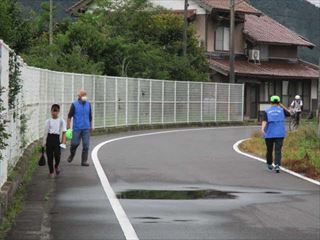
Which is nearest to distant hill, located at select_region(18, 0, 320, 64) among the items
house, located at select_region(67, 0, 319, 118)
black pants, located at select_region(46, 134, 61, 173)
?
house, located at select_region(67, 0, 319, 118)

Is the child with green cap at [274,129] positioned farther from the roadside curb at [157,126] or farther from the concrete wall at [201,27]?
the concrete wall at [201,27]

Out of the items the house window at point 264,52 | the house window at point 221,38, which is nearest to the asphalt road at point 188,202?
the house window at point 221,38

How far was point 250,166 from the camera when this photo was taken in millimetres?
Result: 18391

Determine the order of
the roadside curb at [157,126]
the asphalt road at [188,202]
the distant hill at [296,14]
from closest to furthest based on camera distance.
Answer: the asphalt road at [188,202] < the roadside curb at [157,126] < the distant hill at [296,14]

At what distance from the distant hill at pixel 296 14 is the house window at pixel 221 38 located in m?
31.4

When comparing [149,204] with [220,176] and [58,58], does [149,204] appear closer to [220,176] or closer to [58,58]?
[220,176]

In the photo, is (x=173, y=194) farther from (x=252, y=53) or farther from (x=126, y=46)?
(x=252, y=53)

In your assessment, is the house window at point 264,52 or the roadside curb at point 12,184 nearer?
the roadside curb at point 12,184

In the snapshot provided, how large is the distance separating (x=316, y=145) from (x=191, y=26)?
2924 centimetres

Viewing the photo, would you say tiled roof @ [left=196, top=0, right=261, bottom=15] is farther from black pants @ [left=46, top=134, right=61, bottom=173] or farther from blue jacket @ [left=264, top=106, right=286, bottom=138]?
black pants @ [left=46, top=134, right=61, bottom=173]

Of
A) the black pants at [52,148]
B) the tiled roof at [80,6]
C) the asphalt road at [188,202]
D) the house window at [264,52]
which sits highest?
the tiled roof at [80,6]

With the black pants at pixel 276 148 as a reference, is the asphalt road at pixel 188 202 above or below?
below

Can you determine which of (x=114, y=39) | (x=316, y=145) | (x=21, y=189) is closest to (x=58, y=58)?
(x=114, y=39)

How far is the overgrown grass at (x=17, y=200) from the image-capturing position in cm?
966
